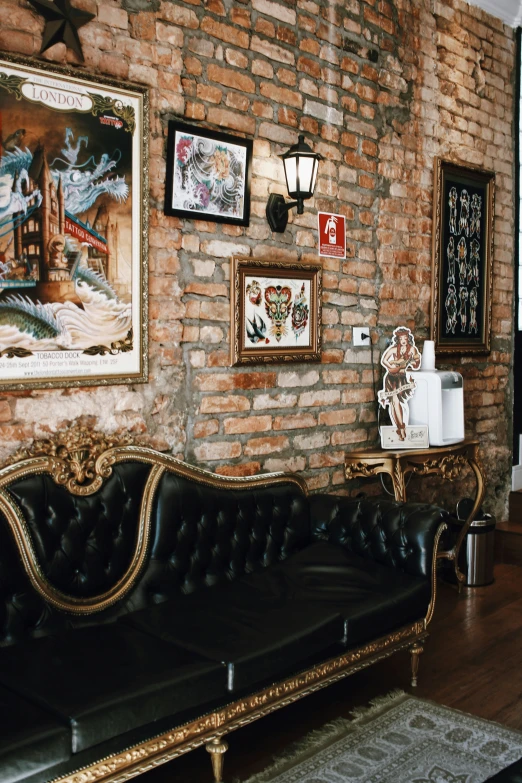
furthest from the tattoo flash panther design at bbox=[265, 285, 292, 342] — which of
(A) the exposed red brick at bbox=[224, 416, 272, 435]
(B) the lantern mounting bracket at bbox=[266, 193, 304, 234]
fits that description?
(A) the exposed red brick at bbox=[224, 416, 272, 435]

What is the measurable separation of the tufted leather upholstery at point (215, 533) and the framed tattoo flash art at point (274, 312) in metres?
0.66

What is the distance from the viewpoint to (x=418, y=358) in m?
4.45

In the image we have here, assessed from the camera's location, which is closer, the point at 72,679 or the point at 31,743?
the point at 31,743

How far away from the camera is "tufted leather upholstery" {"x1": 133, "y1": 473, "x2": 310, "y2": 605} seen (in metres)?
3.10

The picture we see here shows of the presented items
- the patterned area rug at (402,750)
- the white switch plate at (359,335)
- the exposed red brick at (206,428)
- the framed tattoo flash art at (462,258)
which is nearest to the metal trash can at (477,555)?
the framed tattoo flash art at (462,258)

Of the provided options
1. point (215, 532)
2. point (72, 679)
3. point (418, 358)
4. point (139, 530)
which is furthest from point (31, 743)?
point (418, 358)

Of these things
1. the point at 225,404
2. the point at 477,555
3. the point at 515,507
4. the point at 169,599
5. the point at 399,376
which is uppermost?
the point at 399,376

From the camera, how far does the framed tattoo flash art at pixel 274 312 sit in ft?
12.0

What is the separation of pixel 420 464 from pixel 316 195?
5.03 feet

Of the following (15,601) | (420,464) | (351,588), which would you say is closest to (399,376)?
(420,464)

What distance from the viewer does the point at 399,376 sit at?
4.36 m

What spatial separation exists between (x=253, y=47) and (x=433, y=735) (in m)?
3.06

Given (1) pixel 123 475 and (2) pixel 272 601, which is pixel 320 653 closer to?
(2) pixel 272 601

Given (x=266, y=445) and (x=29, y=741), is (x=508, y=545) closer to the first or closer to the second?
(x=266, y=445)
